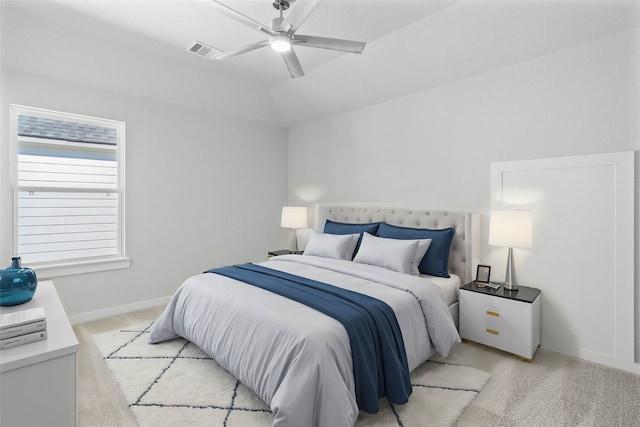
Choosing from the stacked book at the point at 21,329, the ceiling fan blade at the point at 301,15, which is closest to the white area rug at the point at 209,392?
the stacked book at the point at 21,329

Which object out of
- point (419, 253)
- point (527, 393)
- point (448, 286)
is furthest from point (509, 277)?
point (527, 393)

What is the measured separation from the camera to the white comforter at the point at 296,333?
1.65 m

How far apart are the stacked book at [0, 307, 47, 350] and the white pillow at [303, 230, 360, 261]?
8.00ft

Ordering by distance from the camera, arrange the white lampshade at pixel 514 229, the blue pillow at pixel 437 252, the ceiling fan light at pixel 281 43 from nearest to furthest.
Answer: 1. the ceiling fan light at pixel 281 43
2. the white lampshade at pixel 514 229
3. the blue pillow at pixel 437 252

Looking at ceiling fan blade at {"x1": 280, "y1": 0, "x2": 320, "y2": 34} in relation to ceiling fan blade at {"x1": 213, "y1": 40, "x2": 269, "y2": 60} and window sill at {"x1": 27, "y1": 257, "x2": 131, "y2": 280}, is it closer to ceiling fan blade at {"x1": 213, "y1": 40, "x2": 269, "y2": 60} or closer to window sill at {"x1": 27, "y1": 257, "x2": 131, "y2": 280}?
ceiling fan blade at {"x1": 213, "y1": 40, "x2": 269, "y2": 60}

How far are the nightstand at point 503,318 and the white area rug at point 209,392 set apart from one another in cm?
45

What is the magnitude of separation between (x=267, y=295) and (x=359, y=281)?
2.47 ft

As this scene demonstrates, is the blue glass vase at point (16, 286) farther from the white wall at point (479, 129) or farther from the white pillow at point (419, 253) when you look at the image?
the white wall at point (479, 129)

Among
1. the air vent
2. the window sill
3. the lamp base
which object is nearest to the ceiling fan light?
the air vent

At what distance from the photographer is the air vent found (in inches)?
87.8

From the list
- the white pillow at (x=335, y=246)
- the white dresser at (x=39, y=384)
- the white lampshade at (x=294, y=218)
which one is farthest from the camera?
the white lampshade at (x=294, y=218)

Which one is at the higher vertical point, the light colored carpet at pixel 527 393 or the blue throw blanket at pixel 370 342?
the blue throw blanket at pixel 370 342

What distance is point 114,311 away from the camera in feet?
11.8

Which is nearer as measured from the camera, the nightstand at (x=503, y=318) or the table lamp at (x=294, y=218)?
the nightstand at (x=503, y=318)
